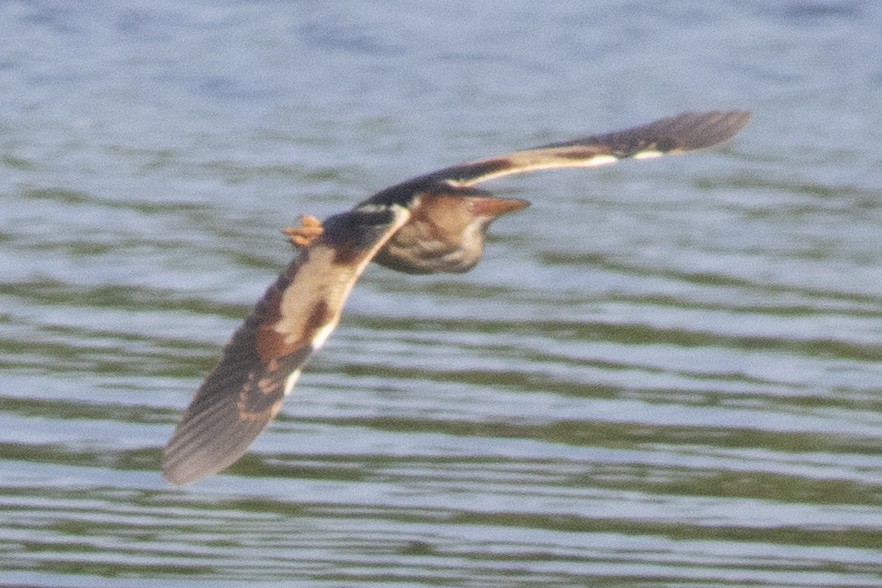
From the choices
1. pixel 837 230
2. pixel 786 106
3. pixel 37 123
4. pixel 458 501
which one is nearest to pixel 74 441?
pixel 458 501

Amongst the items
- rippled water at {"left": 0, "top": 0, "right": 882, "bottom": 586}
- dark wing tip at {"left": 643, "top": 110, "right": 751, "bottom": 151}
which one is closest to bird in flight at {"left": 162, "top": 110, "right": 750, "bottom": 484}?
dark wing tip at {"left": 643, "top": 110, "right": 751, "bottom": 151}

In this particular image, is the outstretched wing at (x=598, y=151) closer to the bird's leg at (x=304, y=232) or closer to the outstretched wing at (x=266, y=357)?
the bird's leg at (x=304, y=232)

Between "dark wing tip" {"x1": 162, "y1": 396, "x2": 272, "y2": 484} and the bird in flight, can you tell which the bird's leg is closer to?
the bird in flight

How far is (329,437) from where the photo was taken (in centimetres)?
927

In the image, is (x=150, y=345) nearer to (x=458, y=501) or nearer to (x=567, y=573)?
(x=458, y=501)

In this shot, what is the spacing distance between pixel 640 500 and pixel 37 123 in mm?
7721

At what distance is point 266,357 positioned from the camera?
6797 mm

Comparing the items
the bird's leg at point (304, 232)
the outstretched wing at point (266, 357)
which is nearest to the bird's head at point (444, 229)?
the bird's leg at point (304, 232)

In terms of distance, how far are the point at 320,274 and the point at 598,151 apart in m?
1.70

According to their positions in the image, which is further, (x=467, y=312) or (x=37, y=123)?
(x=37, y=123)

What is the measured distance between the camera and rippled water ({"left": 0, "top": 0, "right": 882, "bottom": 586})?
8.28m

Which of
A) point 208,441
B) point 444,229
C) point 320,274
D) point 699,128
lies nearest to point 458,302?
point 699,128

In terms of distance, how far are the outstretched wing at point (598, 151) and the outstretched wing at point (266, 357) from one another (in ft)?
1.89

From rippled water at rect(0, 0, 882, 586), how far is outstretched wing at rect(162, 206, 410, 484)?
45.8 inches
